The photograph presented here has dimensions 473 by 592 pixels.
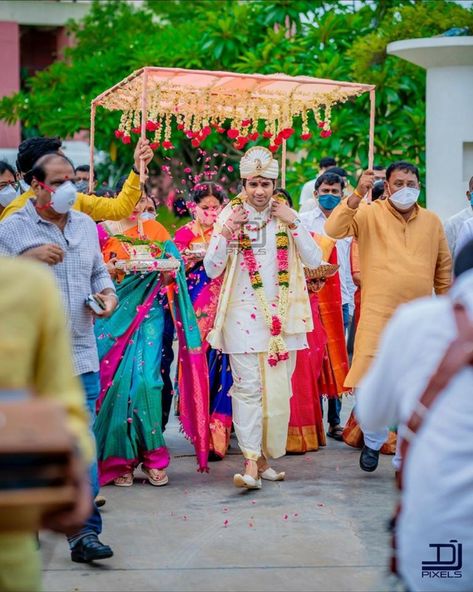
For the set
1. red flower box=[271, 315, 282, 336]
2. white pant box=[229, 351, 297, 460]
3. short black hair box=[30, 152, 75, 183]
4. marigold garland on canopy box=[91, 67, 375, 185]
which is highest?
marigold garland on canopy box=[91, 67, 375, 185]

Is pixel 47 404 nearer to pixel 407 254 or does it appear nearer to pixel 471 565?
pixel 471 565

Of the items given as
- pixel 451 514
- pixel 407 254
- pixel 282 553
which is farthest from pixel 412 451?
pixel 407 254

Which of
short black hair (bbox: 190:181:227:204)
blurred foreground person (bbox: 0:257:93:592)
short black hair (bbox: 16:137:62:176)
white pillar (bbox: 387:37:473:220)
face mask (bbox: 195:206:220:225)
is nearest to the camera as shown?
blurred foreground person (bbox: 0:257:93:592)

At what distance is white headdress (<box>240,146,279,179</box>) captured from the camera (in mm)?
7566

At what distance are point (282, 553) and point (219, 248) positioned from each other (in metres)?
2.10

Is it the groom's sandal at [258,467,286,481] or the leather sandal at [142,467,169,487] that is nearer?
the leather sandal at [142,467,169,487]

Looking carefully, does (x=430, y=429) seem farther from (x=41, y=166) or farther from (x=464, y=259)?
(x=41, y=166)

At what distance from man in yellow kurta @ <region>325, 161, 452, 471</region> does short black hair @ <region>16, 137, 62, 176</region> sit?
183 centimetres

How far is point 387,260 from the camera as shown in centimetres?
737

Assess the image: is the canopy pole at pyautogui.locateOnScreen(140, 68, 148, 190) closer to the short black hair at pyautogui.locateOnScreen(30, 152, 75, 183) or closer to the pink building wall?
the short black hair at pyautogui.locateOnScreen(30, 152, 75, 183)

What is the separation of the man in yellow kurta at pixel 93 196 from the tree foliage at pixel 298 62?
6706 mm

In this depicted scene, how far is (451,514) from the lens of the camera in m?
3.31

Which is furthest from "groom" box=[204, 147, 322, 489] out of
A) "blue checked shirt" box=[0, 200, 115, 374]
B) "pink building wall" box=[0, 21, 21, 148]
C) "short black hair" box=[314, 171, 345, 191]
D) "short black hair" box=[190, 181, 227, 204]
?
"pink building wall" box=[0, 21, 21, 148]

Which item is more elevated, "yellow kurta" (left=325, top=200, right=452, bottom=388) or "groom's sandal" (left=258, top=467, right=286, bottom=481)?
"yellow kurta" (left=325, top=200, right=452, bottom=388)
